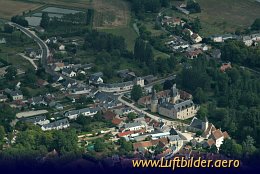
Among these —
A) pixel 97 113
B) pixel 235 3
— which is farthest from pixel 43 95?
pixel 235 3

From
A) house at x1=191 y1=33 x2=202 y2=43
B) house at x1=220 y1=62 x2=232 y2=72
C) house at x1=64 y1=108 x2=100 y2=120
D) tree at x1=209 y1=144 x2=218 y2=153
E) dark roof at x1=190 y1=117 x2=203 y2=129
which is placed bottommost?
house at x1=64 y1=108 x2=100 y2=120

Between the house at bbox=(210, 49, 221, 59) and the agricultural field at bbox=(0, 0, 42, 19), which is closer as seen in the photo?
the house at bbox=(210, 49, 221, 59)

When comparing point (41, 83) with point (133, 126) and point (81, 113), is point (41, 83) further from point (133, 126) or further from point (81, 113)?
point (133, 126)

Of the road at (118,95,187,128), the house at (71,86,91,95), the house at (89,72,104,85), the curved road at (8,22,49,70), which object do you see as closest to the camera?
the road at (118,95,187,128)

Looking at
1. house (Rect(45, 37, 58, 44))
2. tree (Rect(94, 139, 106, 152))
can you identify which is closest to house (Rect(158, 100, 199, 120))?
tree (Rect(94, 139, 106, 152))

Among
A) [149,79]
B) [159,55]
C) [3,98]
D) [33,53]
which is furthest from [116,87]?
[33,53]

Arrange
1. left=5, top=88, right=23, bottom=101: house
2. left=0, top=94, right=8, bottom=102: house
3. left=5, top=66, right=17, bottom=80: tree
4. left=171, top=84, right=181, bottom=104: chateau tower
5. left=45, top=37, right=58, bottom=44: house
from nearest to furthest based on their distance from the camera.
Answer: left=171, top=84, right=181, bottom=104: chateau tower → left=0, top=94, right=8, bottom=102: house → left=5, top=88, right=23, bottom=101: house → left=5, top=66, right=17, bottom=80: tree → left=45, top=37, right=58, bottom=44: house

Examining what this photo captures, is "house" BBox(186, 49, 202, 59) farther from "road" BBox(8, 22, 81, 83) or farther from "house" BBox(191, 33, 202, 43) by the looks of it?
"road" BBox(8, 22, 81, 83)
